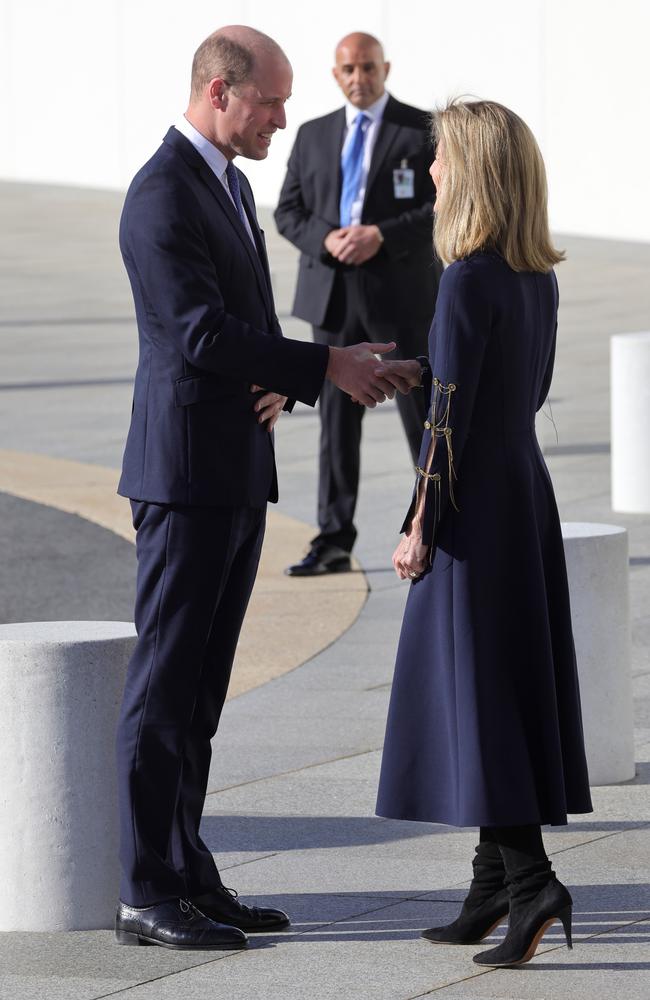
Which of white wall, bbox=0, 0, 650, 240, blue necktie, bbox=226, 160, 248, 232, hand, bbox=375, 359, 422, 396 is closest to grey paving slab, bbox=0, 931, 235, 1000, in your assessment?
hand, bbox=375, 359, 422, 396

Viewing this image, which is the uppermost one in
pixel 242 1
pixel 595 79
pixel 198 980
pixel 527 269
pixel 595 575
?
pixel 242 1

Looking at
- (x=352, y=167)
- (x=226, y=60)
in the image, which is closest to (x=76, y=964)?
(x=226, y=60)

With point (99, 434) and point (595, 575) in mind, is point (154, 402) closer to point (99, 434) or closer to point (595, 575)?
point (595, 575)

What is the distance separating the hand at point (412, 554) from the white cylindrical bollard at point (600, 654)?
152 centimetres

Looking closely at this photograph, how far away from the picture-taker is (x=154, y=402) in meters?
4.41

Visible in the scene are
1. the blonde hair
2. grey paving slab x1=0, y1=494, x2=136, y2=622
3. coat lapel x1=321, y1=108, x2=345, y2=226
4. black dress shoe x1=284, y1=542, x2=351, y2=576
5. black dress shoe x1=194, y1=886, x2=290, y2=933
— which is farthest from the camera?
black dress shoe x1=284, y1=542, x2=351, y2=576

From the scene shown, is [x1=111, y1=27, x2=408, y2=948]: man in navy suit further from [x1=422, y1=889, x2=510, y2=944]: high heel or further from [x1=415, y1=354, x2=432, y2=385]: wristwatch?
[x1=422, y1=889, x2=510, y2=944]: high heel

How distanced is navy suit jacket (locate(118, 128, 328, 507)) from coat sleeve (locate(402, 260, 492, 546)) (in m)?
0.32

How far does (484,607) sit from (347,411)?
4.50 metres

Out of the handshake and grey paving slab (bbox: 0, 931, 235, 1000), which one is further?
the handshake

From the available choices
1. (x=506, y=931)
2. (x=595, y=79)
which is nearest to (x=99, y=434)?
(x=506, y=931)

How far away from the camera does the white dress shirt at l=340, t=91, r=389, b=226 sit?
8719mm

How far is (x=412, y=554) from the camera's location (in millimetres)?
4332

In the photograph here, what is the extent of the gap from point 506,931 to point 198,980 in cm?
76
